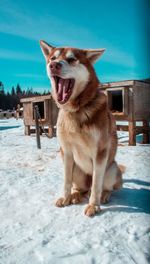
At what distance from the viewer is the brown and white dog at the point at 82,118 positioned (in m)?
2.44

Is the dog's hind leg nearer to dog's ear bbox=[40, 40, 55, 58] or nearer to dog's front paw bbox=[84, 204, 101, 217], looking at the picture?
dog's front paw bbox=[84, 204, 101, 217]

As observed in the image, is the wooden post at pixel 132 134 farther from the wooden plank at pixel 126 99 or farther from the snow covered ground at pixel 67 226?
the snow covered ground at pixel 67 226

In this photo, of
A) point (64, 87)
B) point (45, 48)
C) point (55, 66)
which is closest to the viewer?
point (55, 66)

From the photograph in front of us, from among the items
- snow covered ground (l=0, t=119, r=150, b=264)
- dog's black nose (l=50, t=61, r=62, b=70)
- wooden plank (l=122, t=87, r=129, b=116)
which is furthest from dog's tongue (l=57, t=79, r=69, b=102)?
wooden plank (l=122, t=87, r=129, b=116)

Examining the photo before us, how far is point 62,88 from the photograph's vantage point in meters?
2.46

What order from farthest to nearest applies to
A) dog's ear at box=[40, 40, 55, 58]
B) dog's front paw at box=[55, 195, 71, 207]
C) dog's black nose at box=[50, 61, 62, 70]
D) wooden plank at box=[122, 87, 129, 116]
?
wooden plank at box=[122, 87, 129, 116] → dog's front paw at box=[55, 195, 71, 207] → dog's ear at box=[40, 40, 55, 58] → dog's black nose at box=[50, 61, 62, 70]

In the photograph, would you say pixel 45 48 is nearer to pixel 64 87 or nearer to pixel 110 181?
pixel 64 87

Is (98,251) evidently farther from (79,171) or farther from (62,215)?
(79,171)

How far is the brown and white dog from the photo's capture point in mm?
2439

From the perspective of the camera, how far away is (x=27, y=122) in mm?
10336

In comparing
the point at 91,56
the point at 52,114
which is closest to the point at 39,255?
the point at 91,56

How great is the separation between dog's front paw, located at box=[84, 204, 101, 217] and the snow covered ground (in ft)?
0.17

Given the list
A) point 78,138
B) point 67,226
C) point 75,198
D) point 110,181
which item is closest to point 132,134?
point 110,181

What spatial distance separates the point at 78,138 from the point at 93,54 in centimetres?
83
